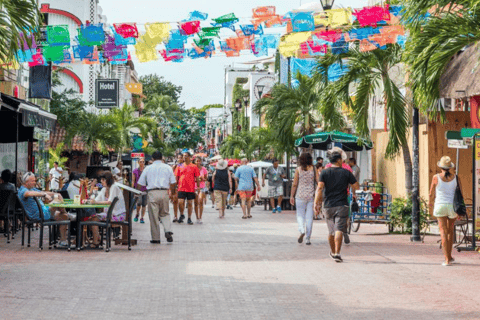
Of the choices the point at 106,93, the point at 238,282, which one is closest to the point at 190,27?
the point at 238,282

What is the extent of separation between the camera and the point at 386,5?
18641mm

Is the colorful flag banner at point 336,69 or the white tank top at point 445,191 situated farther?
the colorful flag banner at point 336,69

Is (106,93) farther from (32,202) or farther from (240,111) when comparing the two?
(240,111)

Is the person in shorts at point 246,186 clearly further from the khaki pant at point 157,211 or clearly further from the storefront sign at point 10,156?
the khaki pant at point 157,211

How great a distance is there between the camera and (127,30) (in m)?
19.5

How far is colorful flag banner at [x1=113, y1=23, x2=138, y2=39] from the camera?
1945 centimetres

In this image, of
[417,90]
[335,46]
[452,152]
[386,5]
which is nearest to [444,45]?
[417,90]

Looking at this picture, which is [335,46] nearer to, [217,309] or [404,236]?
[404,236]

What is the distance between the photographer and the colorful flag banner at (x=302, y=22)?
1875 centimetres

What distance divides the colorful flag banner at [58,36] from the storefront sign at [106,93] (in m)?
31.3

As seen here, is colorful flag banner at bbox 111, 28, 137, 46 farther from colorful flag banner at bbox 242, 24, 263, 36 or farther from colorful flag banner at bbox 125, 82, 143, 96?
colorful flag banner at bbox 125, 82, 143, 96

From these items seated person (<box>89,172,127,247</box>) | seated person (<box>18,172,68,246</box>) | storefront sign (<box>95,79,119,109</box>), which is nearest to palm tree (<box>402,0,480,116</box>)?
seated person (<box>89,172,127,247</box>)

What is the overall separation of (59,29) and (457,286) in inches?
500

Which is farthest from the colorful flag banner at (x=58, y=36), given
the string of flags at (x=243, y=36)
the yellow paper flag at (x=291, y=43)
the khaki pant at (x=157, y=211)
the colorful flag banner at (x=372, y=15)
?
the colorful flag banner at (x=372, y=15)
